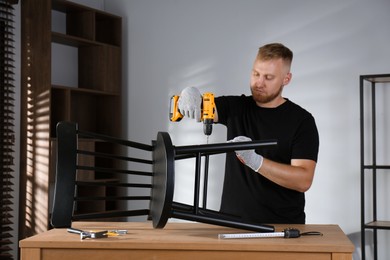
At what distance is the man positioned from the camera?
253 centimetres

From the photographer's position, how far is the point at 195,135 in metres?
4.86

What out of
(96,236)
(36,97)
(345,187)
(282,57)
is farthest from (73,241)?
(345,187)

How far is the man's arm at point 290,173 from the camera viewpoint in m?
2.27

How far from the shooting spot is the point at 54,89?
4590 millimetres

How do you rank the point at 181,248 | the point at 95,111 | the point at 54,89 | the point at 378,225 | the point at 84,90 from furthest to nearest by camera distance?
the point at 95,111 → the point at 84,90 → the point at 54,89 → the point at 378,225 → the point at 181,248

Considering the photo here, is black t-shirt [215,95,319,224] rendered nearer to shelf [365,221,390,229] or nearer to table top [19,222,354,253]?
table top [19,222,354,253]

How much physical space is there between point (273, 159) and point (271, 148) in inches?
2.5

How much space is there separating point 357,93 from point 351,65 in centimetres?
21

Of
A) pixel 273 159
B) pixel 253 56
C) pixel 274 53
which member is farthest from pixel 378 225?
pixel 274 53

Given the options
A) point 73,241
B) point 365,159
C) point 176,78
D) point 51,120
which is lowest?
point 73,241

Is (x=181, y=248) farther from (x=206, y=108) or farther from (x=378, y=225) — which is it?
(x=378, y=225)

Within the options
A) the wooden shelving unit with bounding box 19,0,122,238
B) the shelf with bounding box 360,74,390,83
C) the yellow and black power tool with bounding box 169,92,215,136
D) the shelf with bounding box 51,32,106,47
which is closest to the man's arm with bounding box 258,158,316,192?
the yellow and black power tool with bounding box 169,92,215,136

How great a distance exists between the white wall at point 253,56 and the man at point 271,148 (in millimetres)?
1864

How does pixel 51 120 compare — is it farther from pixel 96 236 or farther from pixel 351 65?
pixel 96 236
